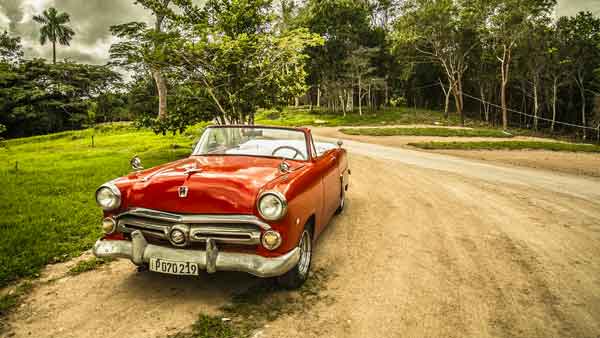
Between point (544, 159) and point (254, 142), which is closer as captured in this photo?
point (254, 142)

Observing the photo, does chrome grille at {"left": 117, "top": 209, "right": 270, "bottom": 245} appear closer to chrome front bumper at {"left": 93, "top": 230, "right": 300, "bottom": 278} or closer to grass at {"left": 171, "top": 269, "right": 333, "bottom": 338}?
chrome front bumper at {"left": 93, "top": 230, "right": 300, "bottom": 278}

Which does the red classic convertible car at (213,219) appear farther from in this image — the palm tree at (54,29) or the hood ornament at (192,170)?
the palm tree at (54,29)

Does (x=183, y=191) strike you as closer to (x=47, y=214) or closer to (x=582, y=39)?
(x=47, y=214)

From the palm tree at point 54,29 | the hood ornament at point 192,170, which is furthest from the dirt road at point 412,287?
the palm tree at point 54,29

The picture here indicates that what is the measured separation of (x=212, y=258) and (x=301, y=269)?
94 centimetres

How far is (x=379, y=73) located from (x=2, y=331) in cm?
4577

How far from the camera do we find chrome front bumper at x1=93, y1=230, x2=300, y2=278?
9.71 feet

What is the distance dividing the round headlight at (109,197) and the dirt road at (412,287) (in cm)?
87

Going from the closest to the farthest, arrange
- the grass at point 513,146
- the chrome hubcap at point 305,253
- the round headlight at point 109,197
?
the round headlight at point 109,197
the chrome hubcap at point 305,253
the grass at point 513,146

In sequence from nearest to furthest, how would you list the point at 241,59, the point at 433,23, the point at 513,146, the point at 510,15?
the point at 241,59, the point at 513,146, the point at 510,15, the point at 433,23

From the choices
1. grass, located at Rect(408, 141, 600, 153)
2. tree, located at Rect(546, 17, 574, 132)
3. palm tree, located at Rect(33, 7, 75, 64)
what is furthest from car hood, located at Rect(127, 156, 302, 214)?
palm tree, located at Rect(33, 7, 75, 64)

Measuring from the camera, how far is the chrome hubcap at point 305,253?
3.56 m

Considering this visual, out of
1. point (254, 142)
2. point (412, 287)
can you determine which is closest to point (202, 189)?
point (254, 142)

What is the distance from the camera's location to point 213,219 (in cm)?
301
